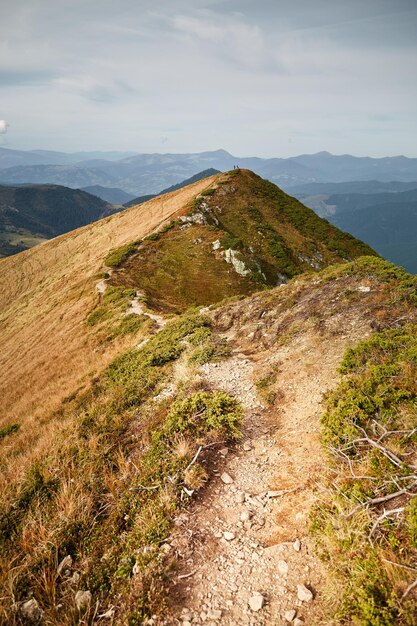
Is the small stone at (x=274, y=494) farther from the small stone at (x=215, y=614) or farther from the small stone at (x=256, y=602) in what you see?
the small stone at (x=215, y=614)

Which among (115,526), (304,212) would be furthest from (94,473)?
(304,212)

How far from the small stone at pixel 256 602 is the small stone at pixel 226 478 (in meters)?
2.33

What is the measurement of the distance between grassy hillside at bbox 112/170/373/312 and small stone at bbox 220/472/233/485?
2579 cm

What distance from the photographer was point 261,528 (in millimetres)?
6020

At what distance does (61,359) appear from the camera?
26609 mm

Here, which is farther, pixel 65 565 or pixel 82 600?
pixel 65 565

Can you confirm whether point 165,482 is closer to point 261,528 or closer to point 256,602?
point 261,528

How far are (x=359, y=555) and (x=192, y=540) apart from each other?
2.73 metres

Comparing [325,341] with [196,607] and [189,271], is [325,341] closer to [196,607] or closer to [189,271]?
[196,607]

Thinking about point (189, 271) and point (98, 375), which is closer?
point (98, 375)

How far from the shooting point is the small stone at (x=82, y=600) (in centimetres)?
496

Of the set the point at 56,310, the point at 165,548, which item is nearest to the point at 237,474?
the point at 165,548

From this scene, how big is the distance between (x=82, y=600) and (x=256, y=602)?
266 centimetres

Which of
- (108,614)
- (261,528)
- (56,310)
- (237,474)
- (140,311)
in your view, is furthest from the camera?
(56,310)
